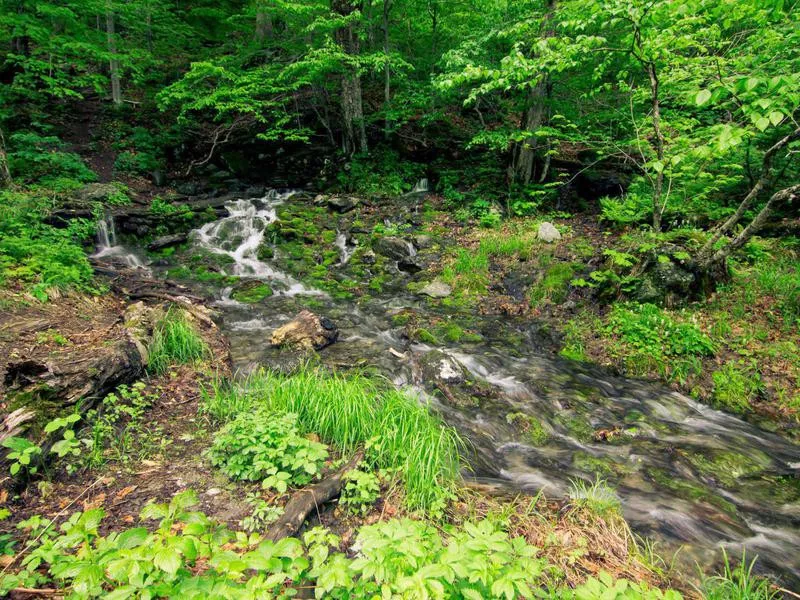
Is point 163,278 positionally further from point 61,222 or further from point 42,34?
point 42,34

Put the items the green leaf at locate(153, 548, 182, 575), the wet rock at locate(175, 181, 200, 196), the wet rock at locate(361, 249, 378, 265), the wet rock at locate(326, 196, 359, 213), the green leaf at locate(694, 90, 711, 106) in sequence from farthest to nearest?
the wet rock at locate(175, 181, 200, 196), the wet rock at locate(326, 196, 359, 213), the wet rock at locate(361, 249, 378, 265), the green leaf at locate(694, 90, 711, 106), the green leaf at locate(153, 548, 182, 575)

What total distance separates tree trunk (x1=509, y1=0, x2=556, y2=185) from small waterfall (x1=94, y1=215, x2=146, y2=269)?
404 inches

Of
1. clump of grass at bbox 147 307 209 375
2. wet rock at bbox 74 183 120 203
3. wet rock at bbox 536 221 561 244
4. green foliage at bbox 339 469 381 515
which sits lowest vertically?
green foliage at bbox 339 469 381 515

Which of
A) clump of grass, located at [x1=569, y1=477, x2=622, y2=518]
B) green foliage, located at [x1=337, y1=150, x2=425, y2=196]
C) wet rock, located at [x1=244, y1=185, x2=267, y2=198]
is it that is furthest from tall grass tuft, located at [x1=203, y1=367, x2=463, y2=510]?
wet rock, located at [x1=244, y1=185, x2=267, y2=198]

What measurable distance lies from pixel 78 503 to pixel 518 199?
1197cm

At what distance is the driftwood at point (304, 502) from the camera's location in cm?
271

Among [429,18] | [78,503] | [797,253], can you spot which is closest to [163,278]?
[78,503]

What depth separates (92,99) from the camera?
53.1 ft

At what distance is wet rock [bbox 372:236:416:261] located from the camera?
34.9 feet

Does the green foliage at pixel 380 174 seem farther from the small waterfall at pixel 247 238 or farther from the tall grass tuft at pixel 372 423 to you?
the tall grass tuft at pixel 372 423

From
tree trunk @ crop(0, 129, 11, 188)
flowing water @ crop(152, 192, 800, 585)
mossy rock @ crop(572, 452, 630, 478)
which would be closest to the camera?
flowing water @ crop(152, 192, 800, 585)

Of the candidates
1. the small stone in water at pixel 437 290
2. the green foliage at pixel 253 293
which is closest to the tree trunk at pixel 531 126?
the small stone in water at pixel 437 290

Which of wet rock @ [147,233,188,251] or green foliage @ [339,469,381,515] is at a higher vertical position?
wet rock @ [147,233,188,251]

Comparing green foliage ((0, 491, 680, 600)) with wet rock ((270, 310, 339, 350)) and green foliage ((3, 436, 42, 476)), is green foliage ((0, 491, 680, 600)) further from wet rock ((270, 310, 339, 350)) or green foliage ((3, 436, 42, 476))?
wet rock ((270, 310, 339, 350))
